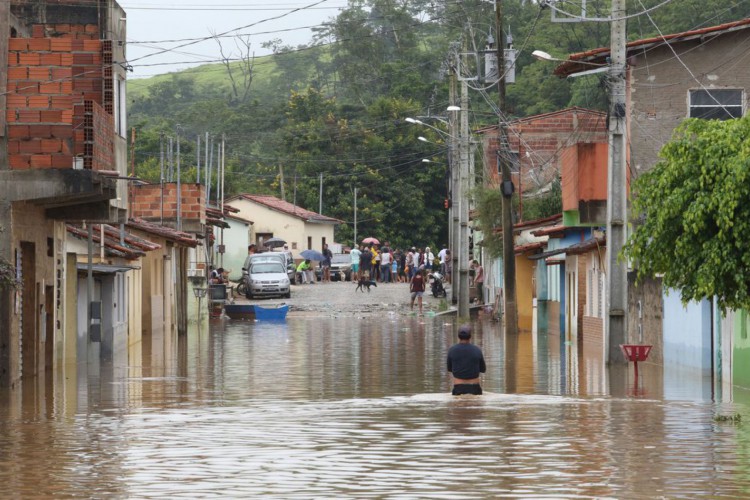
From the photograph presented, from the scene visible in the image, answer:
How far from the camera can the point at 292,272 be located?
263ft

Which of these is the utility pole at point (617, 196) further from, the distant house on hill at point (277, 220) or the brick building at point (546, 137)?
the distant house on hill at point (277, 220)

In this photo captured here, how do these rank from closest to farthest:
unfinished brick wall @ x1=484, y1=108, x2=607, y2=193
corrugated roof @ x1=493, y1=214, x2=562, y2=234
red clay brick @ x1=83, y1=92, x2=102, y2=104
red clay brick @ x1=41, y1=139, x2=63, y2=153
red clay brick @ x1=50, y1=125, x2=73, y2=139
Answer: red clay brick @ x1=41, y1=139, x2=63, y2=153 → red clay brick @ x1=50, y1=125, x2=73, y2=139 → red clay brick @ x1=83, y1=92, x2=102, y2=104 → corrugated roof @ x1=493, y1=214, x2=562, y2=234 → unfinished brick wall @ x1=484, y1=108, x2=607, y2=193

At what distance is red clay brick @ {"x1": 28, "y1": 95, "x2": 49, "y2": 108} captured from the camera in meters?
27.4

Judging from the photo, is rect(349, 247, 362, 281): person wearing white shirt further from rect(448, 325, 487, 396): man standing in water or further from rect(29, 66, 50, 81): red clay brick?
rect(448, 325, 487, 396): man standing in water

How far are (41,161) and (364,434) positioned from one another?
12.0m

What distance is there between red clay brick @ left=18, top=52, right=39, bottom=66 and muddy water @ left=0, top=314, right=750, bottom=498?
20.1 feet

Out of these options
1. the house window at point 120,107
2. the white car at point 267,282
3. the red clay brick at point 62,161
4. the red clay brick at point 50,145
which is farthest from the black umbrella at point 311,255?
the red clay brick at point 50,145

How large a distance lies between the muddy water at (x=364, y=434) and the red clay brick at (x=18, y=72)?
5.84 metres

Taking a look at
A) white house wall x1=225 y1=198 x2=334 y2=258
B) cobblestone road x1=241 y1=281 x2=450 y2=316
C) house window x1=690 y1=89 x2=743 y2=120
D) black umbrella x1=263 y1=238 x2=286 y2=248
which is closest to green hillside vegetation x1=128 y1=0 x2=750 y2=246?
white house wall x1=225 y1=198 x2=334 y2=258

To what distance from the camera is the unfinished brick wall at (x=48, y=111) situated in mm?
27109

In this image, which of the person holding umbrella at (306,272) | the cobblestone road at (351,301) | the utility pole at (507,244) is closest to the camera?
the utility pole at (507,244)

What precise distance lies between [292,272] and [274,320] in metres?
23.7

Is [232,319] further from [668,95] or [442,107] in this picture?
[442,107]

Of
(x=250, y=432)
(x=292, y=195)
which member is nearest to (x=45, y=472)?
(x=250, y=432)
